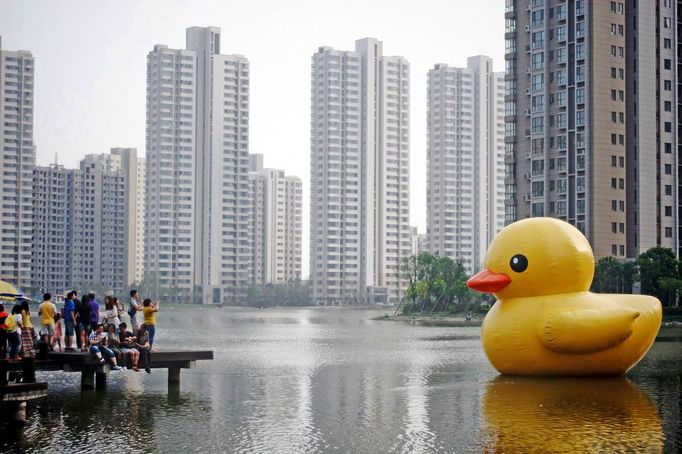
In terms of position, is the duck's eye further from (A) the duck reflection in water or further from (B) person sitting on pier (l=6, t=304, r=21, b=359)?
(B) person sitting on pier (l=6, t=304, r=21, b=359)

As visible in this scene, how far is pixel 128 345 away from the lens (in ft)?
86.7

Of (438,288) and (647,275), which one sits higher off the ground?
(647,275)

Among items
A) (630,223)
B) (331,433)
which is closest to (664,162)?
(630,223)

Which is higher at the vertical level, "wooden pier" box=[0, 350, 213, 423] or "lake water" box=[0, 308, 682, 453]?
"wooden pier" box=[0, 350, 213, 423]

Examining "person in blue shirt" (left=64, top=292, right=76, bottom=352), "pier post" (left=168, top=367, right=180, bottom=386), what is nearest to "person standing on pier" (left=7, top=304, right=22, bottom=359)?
"person in blue shirt" (left=64, top=292, right=76, bottom=352)

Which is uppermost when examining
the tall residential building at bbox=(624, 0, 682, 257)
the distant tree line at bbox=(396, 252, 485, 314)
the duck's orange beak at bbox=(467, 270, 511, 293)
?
the tall residential building at bbox=(624, 0, 682, 257)

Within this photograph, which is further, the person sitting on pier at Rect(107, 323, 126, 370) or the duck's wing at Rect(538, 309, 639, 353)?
the duck's wing at Rect(538, 309, 639, 353)

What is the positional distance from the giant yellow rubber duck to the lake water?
0.76 meters

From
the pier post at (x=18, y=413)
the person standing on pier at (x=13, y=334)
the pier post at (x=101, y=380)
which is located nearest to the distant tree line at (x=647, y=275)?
the pier post at (x=101, y=380)

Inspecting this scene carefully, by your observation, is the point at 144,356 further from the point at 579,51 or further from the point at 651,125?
the point at 651,125

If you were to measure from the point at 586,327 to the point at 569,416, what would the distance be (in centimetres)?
643

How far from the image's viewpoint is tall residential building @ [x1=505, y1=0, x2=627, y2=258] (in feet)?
321

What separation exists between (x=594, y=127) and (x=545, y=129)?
22.2 feet

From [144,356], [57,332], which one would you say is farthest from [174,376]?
[57,332]
